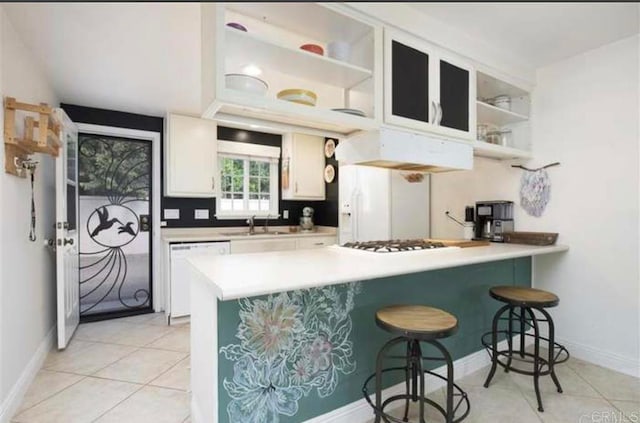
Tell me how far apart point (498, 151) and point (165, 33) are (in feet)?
8.51

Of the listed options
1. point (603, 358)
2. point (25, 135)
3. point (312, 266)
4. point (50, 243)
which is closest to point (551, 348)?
point (603, 358)

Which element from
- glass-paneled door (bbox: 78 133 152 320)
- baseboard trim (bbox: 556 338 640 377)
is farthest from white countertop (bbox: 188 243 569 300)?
glass-paneled door (bbox: 78 133 152 320)

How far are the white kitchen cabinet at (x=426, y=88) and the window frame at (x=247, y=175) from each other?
2747mm

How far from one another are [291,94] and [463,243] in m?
1.83

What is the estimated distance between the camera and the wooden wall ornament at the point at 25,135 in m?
1.83

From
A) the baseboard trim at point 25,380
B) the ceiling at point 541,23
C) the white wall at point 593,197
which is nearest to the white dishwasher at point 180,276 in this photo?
the baseboard trim at point 25,380

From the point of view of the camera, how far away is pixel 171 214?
394 centimetres

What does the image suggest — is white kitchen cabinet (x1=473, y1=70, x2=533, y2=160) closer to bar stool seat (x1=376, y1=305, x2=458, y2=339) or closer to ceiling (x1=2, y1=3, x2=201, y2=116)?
bar stool seat (x1=376, y1=305, x2=458, y2=339)

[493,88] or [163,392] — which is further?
[493,88]

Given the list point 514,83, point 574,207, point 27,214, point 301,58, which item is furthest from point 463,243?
point 27,214

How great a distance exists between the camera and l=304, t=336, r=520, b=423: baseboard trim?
5.85ft

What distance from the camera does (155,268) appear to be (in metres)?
3.91

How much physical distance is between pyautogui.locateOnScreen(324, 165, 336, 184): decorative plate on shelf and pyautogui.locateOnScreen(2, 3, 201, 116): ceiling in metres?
1.90

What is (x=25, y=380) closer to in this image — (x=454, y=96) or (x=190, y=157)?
(x=190, y=157)
